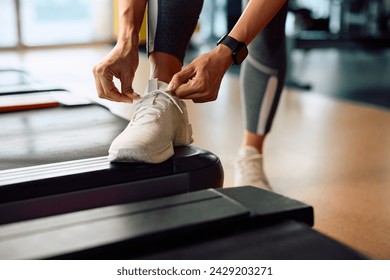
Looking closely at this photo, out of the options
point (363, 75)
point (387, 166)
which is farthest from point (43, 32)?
point (387, 166)

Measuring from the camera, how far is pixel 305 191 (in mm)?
1629

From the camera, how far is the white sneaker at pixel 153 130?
0.98 m

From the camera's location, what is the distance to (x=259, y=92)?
1660 mm

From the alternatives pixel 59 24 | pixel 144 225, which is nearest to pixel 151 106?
pixel 144 225

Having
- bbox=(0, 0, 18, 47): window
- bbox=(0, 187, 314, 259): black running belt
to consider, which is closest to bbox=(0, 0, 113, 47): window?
bbox=(0, 0, 18, 47): window

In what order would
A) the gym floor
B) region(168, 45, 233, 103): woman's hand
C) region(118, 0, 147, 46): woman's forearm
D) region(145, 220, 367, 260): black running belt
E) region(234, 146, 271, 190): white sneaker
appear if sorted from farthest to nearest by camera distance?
1. region(234, 146, 271, 190): white sneaker
2. the gym floor
3. region(118, 0, 147, 46): woman's forearm
4. region(168, 45, 233, 103): woman's hand
5. region(145, 220, 367, 260): black running belt

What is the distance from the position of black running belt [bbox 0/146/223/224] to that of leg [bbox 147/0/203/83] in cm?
28

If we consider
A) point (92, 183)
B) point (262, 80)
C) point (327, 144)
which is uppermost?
point (262, 80)

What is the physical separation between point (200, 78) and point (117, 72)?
0.69 ft

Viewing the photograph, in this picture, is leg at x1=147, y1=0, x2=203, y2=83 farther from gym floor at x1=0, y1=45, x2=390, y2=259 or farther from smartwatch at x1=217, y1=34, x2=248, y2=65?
gym floor at x1=0, y1=45, x2=390, y2=259

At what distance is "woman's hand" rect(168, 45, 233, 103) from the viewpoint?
101 cm

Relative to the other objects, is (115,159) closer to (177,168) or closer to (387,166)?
(177,168)

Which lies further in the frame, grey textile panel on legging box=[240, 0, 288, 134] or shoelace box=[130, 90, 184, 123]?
grey textile panel on legging box=[240, 0, 288, 134]

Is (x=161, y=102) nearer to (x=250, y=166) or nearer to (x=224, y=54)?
(x=224, y=54)
